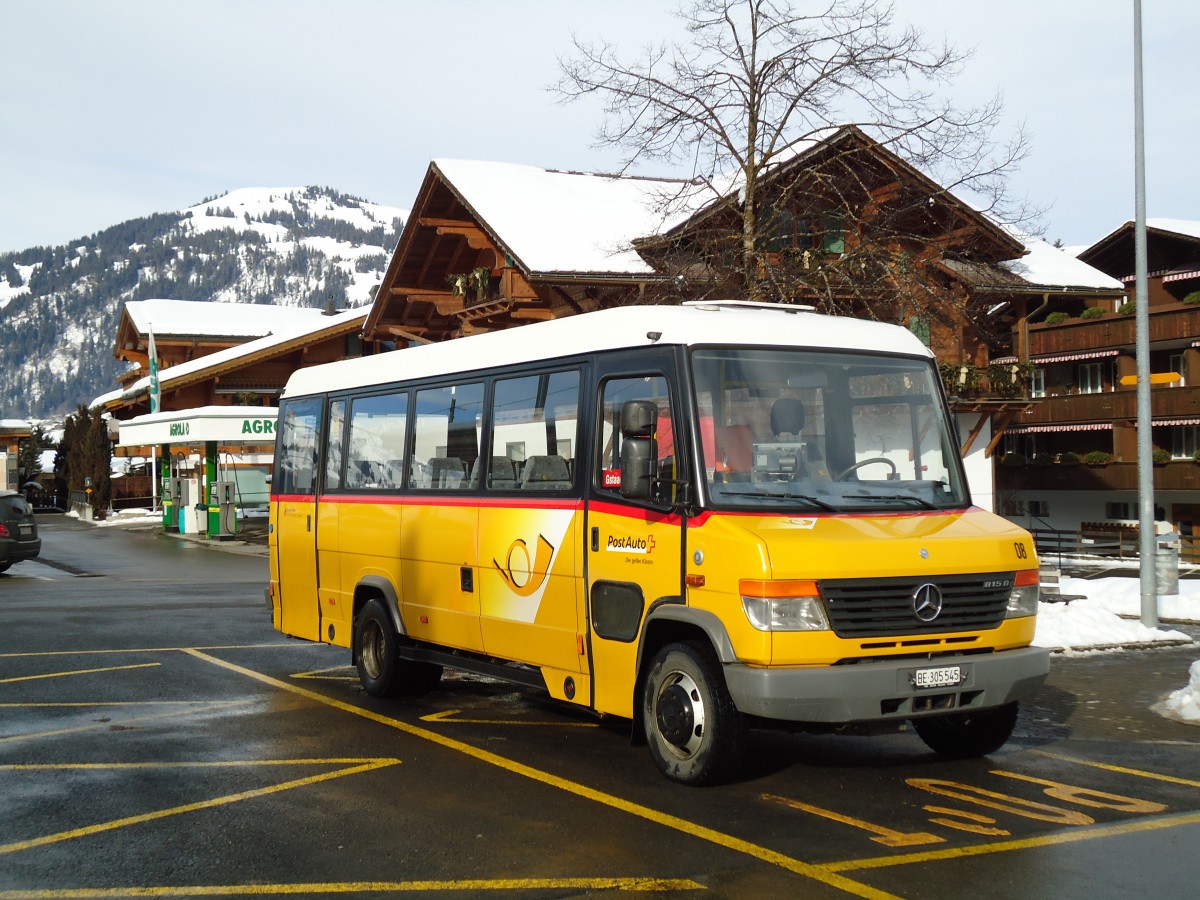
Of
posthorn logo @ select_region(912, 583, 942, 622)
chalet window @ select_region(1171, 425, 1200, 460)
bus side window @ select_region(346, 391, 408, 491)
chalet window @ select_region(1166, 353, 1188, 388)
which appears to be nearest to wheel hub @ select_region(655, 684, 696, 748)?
posthorn logo @ select_region(912, 583, 942, 622)

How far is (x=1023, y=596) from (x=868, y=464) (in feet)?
3.97

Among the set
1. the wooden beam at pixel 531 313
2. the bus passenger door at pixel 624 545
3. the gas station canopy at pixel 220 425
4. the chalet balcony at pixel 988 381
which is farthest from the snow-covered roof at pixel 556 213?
the bus passenger door at pixel 624 545

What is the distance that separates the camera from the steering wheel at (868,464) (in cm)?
851

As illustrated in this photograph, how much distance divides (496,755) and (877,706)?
9.09 feet

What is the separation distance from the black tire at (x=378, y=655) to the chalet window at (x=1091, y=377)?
4471 centimetres

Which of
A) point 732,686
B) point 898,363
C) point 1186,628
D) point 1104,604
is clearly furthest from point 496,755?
point 1104,604

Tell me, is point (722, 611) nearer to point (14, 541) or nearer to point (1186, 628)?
point (1186, 628)

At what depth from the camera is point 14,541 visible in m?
27.1

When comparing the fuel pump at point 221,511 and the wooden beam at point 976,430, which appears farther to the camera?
the fuel pump at point 221,511

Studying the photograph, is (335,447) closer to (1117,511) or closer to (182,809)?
(182,809)

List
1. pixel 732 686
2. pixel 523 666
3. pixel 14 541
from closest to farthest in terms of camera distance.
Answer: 1. pixel 732 686
2. pixel 523 666
3. pixel 14 541

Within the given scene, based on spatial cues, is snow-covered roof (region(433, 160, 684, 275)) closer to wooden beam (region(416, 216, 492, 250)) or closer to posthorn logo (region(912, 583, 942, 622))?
wooden beam (region(416, 216, 492, 250))

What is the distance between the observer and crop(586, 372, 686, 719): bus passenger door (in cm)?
828

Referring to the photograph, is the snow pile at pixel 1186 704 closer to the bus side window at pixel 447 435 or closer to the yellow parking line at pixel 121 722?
the bus side window at pixel 447 435
